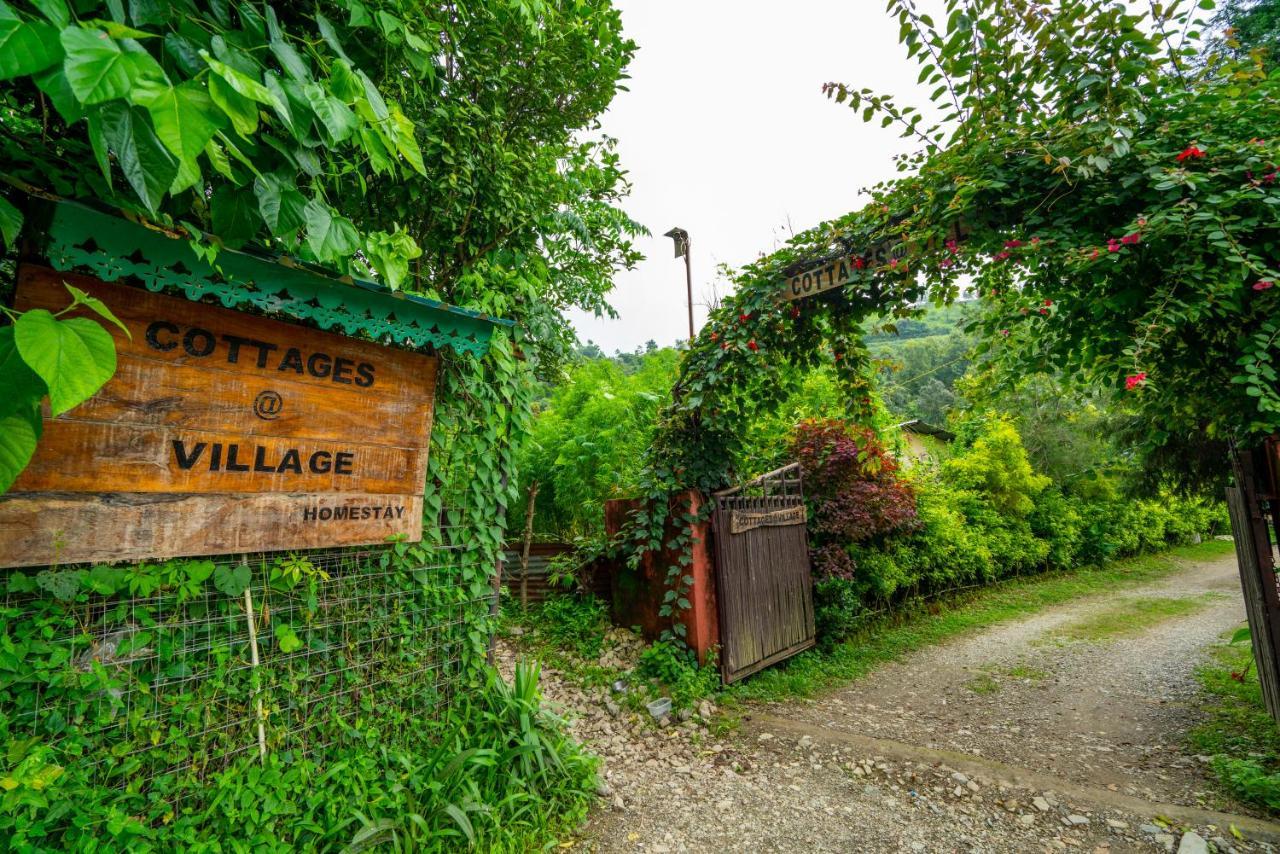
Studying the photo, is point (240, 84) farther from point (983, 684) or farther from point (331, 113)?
point (983, 684)

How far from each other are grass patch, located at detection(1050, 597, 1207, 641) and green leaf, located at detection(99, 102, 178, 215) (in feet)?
29.5

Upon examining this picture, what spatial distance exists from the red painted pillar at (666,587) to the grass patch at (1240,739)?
328cm

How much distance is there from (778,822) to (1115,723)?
322 cm

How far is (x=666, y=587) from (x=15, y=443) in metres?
4.38

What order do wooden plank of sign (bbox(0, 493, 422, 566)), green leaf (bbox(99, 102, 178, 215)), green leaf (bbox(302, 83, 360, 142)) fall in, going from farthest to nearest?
wooden plank of sign (bbox(0, 493, 422, 566)) < green leaf (bbox(302, 83, 360, 142)) < green leaf (bbox(99, 102, 178, 215))

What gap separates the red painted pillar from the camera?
15.6 ft

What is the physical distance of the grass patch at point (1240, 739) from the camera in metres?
3.04

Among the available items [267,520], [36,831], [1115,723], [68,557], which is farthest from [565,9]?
[1115,723]

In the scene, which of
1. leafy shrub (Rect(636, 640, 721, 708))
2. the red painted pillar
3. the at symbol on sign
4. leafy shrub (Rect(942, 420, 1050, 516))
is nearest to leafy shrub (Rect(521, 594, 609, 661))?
the red painted pillar

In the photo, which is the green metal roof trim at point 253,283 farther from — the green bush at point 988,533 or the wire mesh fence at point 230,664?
the green bush at point 988,533

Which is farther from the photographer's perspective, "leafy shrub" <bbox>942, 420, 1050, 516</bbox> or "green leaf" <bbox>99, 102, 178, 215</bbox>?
"leafy shrub" <bbox>942, 420, 1050, 516</bbox>

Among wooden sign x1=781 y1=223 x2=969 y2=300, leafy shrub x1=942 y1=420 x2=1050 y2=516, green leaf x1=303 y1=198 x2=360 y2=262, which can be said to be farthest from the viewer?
leafy shrub x1=942 y1=420 x2=1050 y2=516

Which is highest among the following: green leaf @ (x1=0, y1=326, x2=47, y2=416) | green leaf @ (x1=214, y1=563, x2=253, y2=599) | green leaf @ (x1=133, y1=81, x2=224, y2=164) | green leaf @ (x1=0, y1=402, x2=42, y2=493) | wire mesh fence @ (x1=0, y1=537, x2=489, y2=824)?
green leaf @ (x1=133, y1=81, x2=224, y2=164)

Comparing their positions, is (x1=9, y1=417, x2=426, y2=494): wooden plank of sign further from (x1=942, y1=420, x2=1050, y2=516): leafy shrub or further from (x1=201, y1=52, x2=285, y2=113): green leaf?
(x1=942, y1=420, x2=1050, y2=516): leafy shrub
